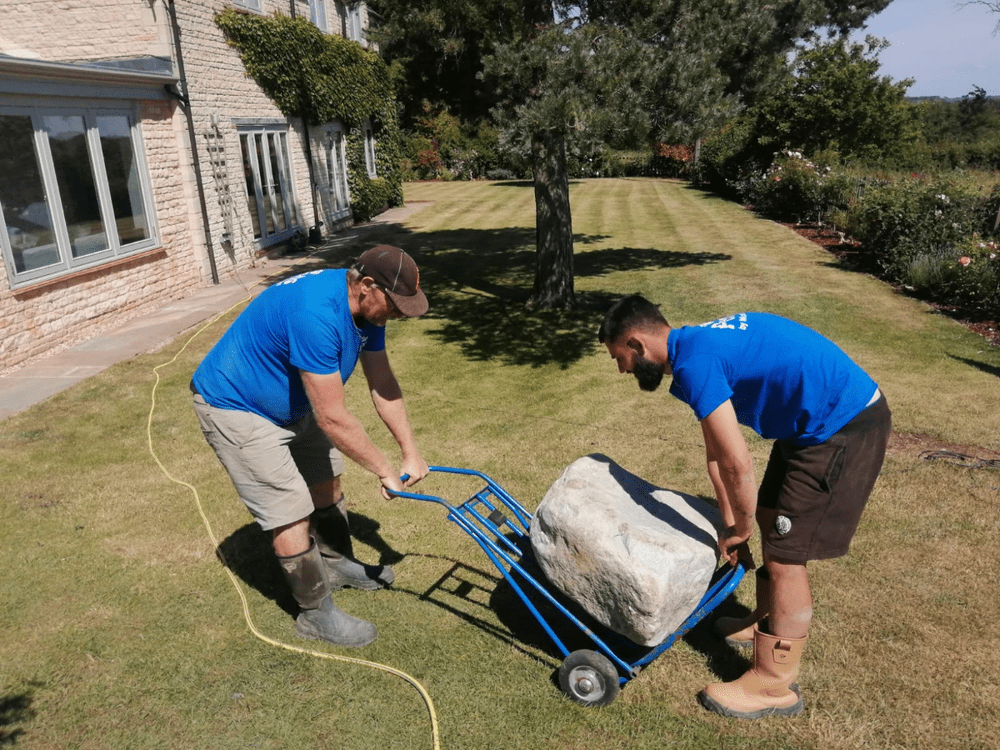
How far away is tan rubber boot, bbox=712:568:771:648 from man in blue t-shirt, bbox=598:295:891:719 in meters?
0.34

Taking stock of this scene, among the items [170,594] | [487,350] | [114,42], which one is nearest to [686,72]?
[487,350]

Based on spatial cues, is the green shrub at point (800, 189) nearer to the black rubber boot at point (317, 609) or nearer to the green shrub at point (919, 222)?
the green shrub at point (919, 222)

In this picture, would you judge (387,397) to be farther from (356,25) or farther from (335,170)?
(356,25)

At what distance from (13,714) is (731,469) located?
11.5ft

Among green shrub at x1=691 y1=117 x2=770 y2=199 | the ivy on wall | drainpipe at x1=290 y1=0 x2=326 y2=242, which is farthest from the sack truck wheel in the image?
green shrub at x1=691 y1=117 x2=770 y2=199

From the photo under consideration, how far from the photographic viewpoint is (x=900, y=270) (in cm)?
1230

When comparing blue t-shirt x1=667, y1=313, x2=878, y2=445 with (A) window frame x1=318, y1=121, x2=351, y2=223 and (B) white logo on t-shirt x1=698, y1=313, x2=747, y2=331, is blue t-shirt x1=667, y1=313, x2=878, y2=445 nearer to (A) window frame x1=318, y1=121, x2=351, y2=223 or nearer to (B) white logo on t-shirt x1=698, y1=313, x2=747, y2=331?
(B) white logo on t-shirt x1=698, y1=313, x2=747, y2=331

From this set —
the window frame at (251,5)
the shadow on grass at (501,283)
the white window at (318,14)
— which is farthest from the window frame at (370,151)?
the window frame at (251,5)

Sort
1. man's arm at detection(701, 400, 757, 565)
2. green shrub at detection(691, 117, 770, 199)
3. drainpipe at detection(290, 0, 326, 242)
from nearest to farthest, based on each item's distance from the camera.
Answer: man's arm at detection(701, 400, 757, 565), drainpipe at detection(290, 0, 326, 242), green shrub at detection(691, 117, 770, 199)

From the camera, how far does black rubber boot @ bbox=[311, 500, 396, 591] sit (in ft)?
14.1

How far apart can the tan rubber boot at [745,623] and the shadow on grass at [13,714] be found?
3.44 m

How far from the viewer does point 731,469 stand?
9.78ft

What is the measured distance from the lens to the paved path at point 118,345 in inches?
311

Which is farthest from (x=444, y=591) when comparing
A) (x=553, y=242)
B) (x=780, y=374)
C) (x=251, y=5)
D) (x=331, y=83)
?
(x=331, y=83)
